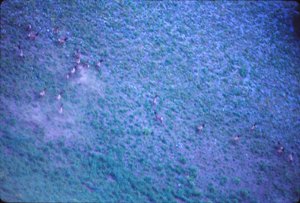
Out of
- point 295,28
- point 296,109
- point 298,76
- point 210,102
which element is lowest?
point 210,102

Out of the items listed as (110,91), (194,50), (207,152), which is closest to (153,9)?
(194,50)

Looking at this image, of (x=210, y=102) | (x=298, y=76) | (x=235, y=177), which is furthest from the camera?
(x=298, y=76)

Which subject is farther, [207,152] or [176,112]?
[176,112]

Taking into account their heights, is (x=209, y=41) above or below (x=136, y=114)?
above

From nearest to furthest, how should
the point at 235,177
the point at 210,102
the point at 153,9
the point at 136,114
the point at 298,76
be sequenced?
the point at 235,177, the point at 136,114, the point at 210,102, the point at 298,76, the point at 153,9

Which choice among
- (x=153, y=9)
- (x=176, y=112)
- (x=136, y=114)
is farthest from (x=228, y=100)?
(x=153, y=9)

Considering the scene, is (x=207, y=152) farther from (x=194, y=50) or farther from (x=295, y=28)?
(x=295, y=28)

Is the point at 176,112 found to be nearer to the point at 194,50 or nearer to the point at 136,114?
the point at 136,114
